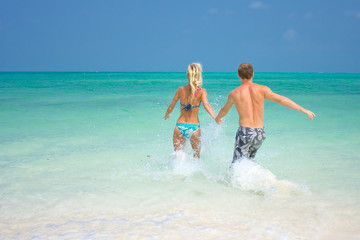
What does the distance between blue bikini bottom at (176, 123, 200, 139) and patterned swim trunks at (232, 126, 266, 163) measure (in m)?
0.93

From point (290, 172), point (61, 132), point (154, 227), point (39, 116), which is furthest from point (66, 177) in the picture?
point (39, 116)

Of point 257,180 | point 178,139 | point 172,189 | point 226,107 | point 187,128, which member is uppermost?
point 226,107

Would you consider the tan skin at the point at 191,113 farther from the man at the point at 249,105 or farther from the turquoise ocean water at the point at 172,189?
the man at the point at 249,105

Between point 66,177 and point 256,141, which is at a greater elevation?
point 256,141

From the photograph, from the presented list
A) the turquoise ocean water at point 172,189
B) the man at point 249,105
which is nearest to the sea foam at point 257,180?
the turquoise ocean water at point 172,189

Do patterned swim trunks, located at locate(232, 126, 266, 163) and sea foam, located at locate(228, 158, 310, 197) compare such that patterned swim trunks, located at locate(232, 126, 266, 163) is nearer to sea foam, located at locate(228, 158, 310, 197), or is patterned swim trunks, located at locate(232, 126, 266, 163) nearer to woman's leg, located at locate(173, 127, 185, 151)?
sea foam, located at locate(228, 158, 310, 197)

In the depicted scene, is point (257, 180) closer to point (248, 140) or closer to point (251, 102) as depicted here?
point (248, 140)

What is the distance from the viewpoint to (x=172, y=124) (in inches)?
409

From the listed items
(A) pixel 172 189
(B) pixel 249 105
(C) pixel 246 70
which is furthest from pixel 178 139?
(C) pixel 246 70

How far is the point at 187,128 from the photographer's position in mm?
5199

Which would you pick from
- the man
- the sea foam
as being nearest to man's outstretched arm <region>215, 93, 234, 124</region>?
the man

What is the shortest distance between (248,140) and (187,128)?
1.16 meters

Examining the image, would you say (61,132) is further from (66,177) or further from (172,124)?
(66,177)

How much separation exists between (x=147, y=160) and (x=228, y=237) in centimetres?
317
